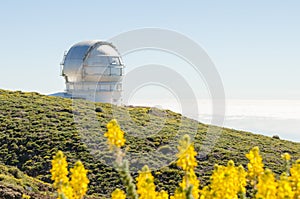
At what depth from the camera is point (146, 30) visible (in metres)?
25.1

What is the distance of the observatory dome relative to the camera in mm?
48531

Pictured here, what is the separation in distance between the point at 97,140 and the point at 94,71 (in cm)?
1738

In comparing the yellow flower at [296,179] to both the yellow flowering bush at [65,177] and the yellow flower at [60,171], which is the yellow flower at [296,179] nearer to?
the yellow flowering bush at [65,177]

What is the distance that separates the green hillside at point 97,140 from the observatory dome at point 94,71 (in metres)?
4.79

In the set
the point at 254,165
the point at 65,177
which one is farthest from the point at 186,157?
the point at 65,177

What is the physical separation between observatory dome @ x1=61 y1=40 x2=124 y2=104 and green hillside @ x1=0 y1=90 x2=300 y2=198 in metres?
4.79

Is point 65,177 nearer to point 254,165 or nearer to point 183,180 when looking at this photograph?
point 183,180

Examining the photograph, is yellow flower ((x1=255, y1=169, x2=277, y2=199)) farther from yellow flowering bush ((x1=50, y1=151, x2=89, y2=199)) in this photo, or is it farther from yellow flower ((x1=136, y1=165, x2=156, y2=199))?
yellow flowering bush ((x1=50, y1=151, x2=89, y2=199))

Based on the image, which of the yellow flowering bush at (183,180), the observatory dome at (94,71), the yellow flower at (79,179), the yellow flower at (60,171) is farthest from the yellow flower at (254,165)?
the observatory dome at (94,71)

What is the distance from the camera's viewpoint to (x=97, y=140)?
104 feet

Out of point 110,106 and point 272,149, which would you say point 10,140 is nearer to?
point 110,106

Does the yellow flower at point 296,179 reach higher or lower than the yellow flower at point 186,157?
lower

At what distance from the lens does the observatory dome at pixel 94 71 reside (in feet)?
159

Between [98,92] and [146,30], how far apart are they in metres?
25.0
